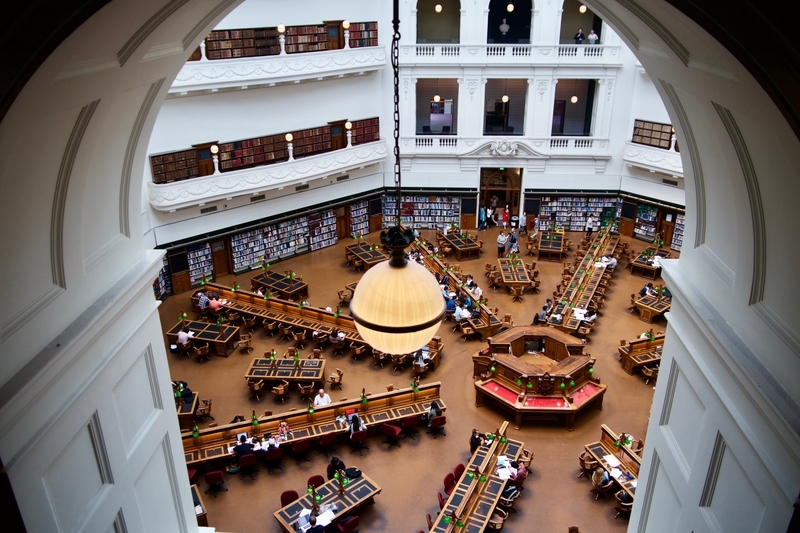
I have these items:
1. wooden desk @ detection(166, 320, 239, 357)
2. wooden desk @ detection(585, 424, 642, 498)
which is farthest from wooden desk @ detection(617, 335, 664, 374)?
wooden desk @ detection(166, 320, 239, 357)

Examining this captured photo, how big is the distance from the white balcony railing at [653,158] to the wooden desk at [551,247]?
3658mm

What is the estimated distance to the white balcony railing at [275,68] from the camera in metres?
16.6

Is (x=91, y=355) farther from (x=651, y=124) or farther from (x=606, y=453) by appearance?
(x=651, y=124)

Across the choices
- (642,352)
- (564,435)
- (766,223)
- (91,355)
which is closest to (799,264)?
(766,223)

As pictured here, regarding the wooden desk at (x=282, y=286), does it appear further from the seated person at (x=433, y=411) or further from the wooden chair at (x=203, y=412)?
the seated person at (x=433, y=411)

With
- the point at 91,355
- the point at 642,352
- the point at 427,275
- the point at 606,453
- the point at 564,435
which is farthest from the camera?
the point at 642,352

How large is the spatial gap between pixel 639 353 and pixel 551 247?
6283mm

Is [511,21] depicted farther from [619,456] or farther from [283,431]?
[283,431]

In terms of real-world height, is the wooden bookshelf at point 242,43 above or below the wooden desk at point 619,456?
above

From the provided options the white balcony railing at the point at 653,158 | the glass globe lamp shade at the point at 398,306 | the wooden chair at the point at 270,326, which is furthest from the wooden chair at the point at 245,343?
the white balcony railing at the point at 653,158

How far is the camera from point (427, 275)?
408 cm

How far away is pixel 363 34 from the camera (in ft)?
65.7

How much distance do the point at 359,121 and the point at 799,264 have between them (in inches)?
716

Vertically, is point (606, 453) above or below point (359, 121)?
below
